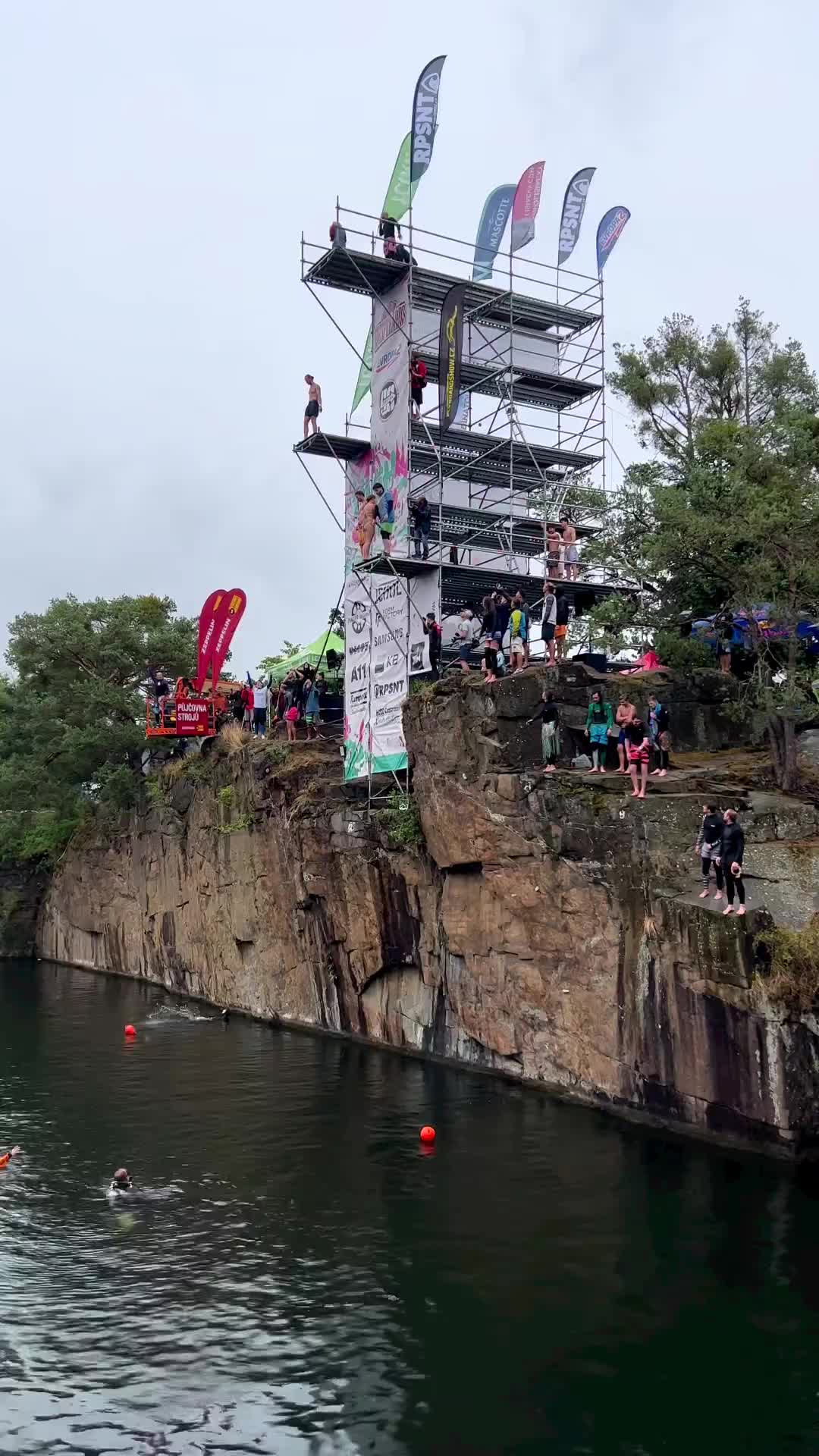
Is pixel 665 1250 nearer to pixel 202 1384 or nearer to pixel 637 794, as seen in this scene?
pixel 202 1384

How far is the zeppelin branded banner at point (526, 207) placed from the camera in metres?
38.7

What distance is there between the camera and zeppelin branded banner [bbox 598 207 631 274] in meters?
41.7

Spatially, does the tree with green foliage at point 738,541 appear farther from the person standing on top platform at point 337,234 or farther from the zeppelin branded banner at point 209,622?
the zeppelin branded banner at point 209,622

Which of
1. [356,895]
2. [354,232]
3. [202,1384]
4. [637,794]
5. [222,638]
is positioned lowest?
[202,1384]

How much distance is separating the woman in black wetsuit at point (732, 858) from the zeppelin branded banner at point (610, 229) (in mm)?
27909

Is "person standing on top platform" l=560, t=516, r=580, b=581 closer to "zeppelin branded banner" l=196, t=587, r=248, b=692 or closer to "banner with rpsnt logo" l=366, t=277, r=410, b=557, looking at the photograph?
"banner with rpsnt logo" l=366, t=277, r=410, b=557

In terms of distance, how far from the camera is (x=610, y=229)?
137 feet

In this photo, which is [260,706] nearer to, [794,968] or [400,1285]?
[794,968]

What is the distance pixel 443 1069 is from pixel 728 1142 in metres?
10.6

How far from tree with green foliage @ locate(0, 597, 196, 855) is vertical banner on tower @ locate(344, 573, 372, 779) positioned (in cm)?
2058

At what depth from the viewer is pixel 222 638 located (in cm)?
4700

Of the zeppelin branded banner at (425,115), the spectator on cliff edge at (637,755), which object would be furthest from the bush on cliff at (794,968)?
the zeppelin branded banner at (425,115)

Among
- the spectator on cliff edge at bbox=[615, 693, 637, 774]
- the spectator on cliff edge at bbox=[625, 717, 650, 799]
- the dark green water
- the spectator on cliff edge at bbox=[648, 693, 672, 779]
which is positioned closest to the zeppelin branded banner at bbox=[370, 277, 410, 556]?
the spectator on cliff edge at bbox=[648, 693, 672, 779]

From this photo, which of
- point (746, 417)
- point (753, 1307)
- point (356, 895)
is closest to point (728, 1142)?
point (753, 1307)
